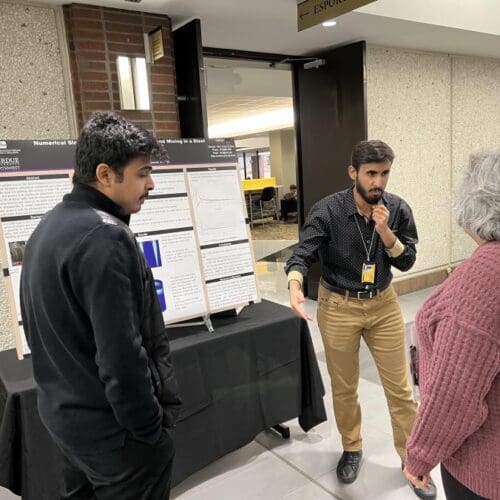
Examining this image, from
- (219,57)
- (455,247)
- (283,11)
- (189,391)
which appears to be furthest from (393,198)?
(455,247)

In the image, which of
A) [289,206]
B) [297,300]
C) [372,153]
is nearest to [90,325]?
[297,300]

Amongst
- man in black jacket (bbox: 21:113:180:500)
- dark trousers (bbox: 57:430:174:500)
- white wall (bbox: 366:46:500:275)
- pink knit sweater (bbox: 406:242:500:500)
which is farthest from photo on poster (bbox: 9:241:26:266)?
white wall (bbox: 366:46:500:275)

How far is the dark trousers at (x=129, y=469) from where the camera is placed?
1.22m

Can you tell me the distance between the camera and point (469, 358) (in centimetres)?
92

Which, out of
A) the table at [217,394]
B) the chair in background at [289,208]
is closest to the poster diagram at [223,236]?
the table at [217,394]

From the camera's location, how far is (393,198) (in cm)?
215

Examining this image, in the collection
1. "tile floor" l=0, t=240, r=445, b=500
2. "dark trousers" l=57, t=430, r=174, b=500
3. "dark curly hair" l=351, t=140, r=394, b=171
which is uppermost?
"dark curly hair" l=351, t=140, r=394, b=171

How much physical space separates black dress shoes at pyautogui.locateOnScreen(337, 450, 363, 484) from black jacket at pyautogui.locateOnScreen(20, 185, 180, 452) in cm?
127

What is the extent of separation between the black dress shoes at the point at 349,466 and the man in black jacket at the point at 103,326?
1131mm

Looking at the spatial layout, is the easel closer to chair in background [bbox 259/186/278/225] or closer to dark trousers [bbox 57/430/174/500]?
dark trousers [bbox 57/430/174/500]

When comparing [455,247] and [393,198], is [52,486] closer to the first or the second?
[393,198]

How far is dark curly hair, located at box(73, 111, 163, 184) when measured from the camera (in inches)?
46.8

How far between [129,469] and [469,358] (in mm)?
870

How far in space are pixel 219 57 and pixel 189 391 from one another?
3034mm
